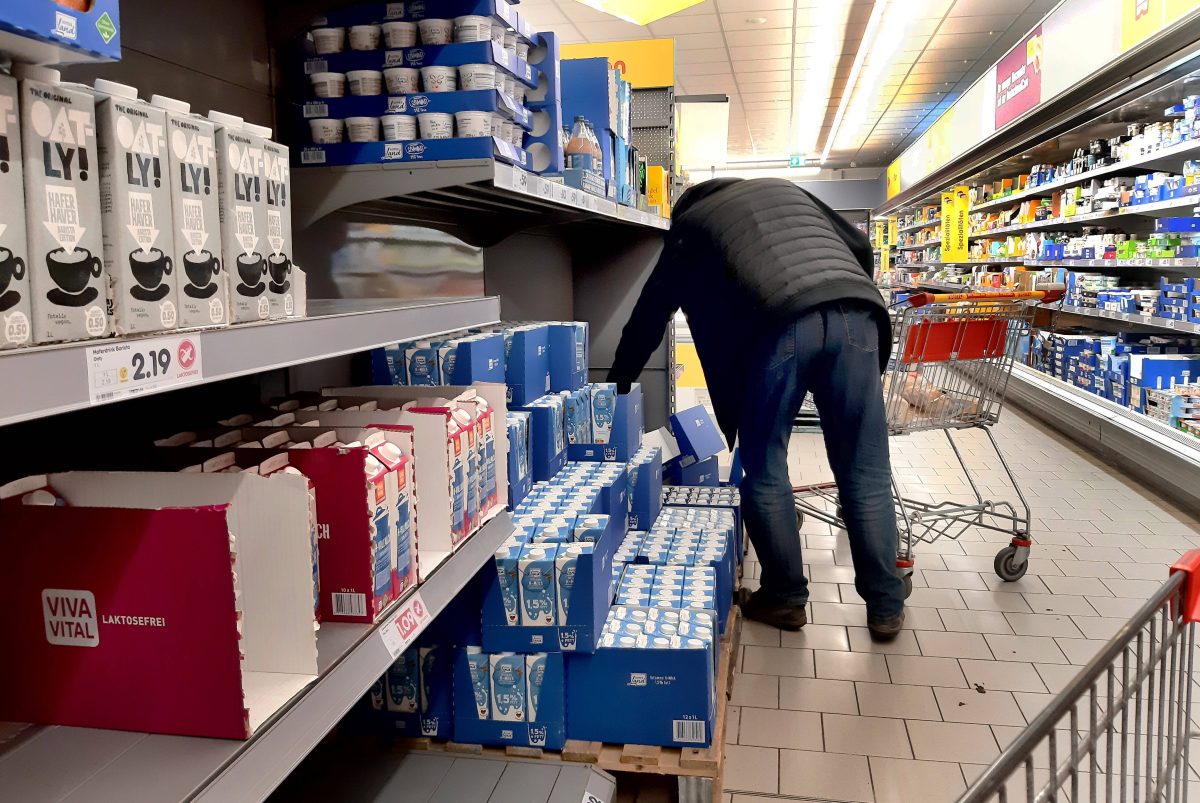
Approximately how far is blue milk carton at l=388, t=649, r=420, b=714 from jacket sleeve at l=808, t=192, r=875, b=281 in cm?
227

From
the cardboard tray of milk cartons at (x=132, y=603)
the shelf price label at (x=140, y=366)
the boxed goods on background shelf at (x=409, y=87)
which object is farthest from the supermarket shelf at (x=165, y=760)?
the boxed goods on background shelf at (x=409, y=87)

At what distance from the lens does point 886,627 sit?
11.2ft

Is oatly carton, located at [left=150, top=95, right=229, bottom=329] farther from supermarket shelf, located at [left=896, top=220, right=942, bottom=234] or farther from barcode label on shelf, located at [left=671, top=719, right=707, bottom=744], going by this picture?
supermarket shelf, located at [left=896, top=220, right=942, bottom=234]

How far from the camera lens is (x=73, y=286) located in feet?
2.80

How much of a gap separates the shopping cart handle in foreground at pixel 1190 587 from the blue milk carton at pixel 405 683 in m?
1.57

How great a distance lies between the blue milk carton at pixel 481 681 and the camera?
211 cm

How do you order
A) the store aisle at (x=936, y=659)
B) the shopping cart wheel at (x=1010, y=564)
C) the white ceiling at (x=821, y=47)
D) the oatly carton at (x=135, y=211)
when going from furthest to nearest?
the white ceiling at (x=821, y=47) → the shopping cart wheel at (x=1010, y=564) → the store aisle at (x=936, y=659) → the oatly carton at (x=135, y=211)

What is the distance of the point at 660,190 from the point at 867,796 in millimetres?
3128

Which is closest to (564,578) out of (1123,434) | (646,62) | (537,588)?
(537,588)

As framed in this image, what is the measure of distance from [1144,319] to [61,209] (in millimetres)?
7003

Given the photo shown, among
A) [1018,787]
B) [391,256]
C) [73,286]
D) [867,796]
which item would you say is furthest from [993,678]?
[73,286]

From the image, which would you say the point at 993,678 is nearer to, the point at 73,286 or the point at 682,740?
the point at 682,740

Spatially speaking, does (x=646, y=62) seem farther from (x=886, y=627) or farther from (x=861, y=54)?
(x=861, y=54)

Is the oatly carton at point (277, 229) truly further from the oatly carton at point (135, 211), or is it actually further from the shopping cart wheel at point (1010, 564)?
the shopping cart wheel at point (1010, 564)
